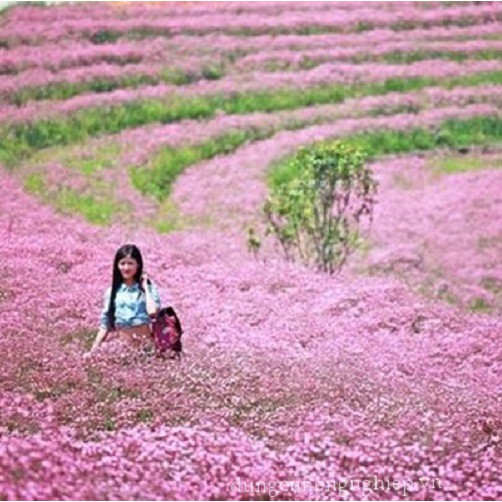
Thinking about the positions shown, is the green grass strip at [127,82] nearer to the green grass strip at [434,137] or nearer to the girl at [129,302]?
the green grass strip at [434,137]

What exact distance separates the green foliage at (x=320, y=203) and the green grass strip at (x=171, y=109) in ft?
14.1

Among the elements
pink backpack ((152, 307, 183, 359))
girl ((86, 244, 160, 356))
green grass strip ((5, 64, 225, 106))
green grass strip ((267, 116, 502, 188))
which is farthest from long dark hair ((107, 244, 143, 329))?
green grass strip ((5, 64, 225, 106))

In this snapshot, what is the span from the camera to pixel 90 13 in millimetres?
23938

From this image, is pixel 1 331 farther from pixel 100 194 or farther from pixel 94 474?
pixel 100 194

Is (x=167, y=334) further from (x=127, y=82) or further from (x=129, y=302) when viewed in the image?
(x=127, y=82)

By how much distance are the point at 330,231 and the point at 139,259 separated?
6.21m

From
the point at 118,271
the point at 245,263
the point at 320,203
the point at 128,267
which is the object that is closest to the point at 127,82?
the point at 320,203

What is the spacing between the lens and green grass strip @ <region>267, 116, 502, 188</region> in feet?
71.1

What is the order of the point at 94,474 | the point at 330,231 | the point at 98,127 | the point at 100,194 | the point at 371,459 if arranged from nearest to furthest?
the point at 94,474, the point at 371,459, the point at 330,231, the point at 100,194, the point at 98,127

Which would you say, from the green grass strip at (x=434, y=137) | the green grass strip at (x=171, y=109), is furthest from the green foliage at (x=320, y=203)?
the green grass strip at (x=434, y=137)

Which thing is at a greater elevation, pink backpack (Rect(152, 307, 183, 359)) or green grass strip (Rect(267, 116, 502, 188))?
pink backpack (Rect(152, 307, 183, 359))

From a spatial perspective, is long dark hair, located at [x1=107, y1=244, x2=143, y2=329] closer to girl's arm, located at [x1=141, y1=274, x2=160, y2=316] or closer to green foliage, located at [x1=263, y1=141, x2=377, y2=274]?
girl's arm, located at [x1=141, y1=274, x2=160, y2=316]

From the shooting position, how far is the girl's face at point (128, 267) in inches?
414

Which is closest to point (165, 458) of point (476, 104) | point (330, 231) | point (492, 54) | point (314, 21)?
point (330, 231)
